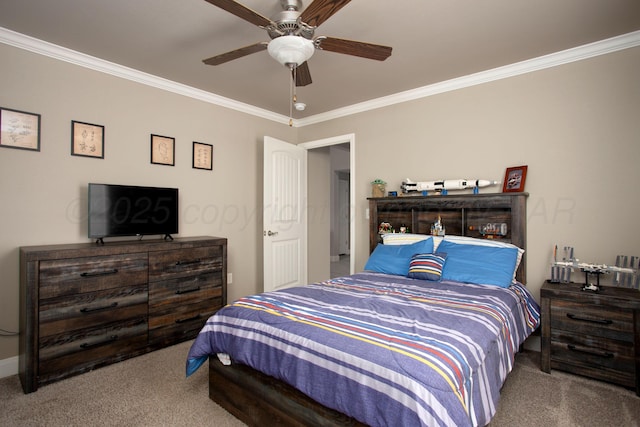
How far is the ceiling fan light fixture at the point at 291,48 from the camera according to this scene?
1.79m

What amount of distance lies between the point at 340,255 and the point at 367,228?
4876 mm

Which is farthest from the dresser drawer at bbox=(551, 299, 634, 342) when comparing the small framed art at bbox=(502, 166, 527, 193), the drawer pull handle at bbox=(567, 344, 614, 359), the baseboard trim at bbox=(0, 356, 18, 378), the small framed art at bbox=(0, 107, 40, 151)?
the small framed art at bbox=(0, 107, 40, 151)

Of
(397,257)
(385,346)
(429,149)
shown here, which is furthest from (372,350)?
(429,149)

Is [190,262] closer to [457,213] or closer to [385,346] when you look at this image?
[385,346]

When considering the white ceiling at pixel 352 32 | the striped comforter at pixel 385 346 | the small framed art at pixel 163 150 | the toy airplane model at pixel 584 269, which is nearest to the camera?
the striped comforter at pixel 385 346

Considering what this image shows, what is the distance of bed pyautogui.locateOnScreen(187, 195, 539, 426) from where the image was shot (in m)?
1.28

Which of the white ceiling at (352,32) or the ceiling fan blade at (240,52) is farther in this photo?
the white ceiling at (352,32)

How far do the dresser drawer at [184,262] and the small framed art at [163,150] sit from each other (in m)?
1.03

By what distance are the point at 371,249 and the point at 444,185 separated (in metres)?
1.11

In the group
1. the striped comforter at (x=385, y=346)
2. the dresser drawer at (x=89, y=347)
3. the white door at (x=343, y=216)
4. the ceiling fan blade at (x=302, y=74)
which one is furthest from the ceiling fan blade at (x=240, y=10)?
the white door at (x=343, y=216)

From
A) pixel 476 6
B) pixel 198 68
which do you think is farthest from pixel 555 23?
pixel 198 68

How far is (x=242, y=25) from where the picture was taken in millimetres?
2371

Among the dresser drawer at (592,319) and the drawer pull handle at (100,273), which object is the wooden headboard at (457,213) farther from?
the drawer pull handle at (100,273)

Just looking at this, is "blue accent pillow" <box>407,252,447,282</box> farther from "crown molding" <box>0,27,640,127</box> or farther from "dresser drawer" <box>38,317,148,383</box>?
"dresser drawer" <box>38,317,148,383</box>
